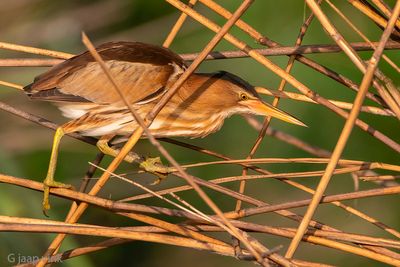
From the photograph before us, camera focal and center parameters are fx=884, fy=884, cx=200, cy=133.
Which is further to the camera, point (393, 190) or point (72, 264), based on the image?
point (72, 264)

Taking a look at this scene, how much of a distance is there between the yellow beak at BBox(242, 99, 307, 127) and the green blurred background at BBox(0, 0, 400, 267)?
1069 millimetres

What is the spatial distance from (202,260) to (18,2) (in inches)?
59.8

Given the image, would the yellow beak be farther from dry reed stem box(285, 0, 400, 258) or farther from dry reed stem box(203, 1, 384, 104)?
dry reed stem box(285, 0, 400, 258)

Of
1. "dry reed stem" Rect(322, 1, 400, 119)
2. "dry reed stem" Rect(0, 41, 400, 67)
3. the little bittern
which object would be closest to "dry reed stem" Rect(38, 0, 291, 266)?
"dry reed stem" Rect(322, 1, 400, 119)

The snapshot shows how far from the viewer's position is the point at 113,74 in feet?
7.81

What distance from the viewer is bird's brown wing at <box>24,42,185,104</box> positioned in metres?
2.31

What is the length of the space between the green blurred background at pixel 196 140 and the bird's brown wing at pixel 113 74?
1217mm

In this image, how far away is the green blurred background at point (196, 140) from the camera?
3.72 meters

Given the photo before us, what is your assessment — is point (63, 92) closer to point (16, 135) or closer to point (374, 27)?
point (16, 135)

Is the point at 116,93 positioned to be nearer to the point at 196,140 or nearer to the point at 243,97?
the point at 243,97

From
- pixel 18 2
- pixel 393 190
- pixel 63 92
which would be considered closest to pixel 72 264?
pixel 63 92

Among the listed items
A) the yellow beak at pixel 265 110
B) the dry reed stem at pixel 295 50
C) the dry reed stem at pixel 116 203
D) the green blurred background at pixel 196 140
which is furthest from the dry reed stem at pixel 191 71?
the green blurred background at pixel 196 140

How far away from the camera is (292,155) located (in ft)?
13.6

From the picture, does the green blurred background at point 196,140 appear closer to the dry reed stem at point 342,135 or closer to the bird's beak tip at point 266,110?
the bird's beak tip at point 266,110
